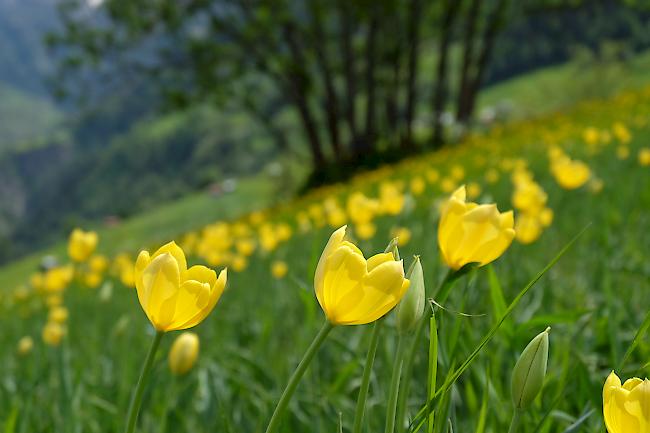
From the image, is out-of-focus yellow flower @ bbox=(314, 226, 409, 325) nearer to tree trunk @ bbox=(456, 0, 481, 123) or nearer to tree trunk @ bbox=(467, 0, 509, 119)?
tree trunk @ bbox=(456, 0, 481, 123)

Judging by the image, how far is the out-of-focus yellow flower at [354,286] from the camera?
650mm

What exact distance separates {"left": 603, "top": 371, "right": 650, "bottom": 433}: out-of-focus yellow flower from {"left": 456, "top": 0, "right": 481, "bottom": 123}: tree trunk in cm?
1656

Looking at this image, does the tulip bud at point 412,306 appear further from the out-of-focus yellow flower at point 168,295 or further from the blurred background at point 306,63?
the blurred background at point 306,63

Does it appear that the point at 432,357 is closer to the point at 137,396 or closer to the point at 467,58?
the point at 137,396

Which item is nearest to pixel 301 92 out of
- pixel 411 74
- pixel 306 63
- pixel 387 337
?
pixel 306 63

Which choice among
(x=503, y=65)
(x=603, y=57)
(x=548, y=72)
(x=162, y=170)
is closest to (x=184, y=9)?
(x=603, y=57)

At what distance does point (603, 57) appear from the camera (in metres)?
20.3

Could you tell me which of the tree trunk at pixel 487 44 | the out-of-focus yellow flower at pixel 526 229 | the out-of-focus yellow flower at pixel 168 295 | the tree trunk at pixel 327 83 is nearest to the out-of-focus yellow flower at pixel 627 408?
the out-of-focus yellow flower at pixel 168 295

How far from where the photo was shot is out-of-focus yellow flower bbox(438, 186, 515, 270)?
812 mm

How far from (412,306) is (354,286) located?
0.13 metres

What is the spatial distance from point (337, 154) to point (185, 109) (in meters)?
4.11

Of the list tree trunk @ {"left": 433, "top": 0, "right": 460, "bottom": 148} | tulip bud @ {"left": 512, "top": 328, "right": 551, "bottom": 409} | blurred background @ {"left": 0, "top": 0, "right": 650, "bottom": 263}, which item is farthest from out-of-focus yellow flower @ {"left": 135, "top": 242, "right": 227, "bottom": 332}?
tree trunk @ {"left": 433, "top": 0, "right": 460, "bottom": 148}

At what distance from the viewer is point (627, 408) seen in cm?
55

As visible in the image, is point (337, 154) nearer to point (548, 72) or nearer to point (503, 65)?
point (548, 72)
